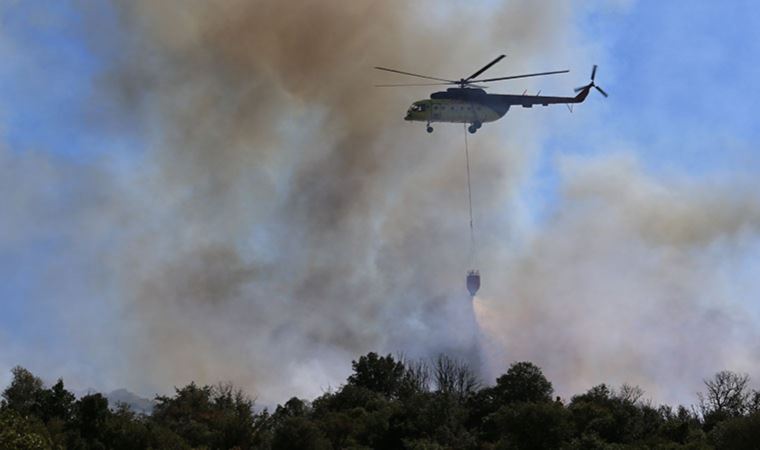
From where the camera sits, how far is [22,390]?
545 ft

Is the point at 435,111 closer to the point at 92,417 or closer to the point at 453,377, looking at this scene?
the point at 92,417

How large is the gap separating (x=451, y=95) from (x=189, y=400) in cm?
7160

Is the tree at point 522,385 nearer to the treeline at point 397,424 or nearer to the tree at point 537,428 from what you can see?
the treeline at point 397,424

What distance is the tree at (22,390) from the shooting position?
150 m

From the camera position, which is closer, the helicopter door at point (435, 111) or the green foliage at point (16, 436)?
the green foliage at point (16, 436)

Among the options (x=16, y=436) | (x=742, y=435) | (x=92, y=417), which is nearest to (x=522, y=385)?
(x=742, y=435)

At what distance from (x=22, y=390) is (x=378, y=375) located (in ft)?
210

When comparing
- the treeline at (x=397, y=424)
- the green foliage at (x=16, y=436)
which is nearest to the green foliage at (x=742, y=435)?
the treeline at (x=397, y=424)

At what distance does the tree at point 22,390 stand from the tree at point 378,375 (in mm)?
56826

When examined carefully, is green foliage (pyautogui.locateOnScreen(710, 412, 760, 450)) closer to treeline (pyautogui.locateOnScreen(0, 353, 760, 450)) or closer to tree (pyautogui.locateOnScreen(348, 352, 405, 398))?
treeline (pyautogui.locateOnScreen(0, 353, 760, 450))

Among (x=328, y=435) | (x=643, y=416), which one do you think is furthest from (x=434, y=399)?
(x=643, y=416)

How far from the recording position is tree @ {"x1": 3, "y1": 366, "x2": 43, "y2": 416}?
Answer: 150m

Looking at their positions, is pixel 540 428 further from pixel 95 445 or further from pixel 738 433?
pixel 95 445

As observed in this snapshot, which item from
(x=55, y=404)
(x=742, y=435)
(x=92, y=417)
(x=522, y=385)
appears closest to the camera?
(x=742, y=435)
